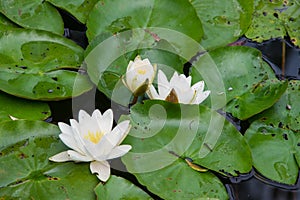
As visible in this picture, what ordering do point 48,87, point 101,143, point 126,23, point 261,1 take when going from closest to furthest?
point 101,143
point 48,87
point 126,23
point 261,1

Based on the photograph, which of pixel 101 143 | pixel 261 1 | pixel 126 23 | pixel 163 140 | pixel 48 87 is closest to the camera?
pixel 101 143

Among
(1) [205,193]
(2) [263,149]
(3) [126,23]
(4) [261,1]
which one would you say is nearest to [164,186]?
(1) [205,193]

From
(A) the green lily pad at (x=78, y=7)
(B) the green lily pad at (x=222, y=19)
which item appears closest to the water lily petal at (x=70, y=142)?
(A) the green lily pad at (x=78, y=7)

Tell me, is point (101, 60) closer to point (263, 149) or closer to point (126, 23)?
point (126, 23)

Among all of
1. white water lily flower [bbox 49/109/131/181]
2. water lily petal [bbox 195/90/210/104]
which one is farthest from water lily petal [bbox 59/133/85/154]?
water lily petal [bbox 195/90/210/104]

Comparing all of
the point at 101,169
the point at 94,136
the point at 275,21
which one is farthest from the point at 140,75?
the point at 275,21

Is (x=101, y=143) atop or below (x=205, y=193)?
atop

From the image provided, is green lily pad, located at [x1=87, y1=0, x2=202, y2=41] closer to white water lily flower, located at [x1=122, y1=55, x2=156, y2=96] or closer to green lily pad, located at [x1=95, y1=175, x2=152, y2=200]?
white water lily flower, located at [x1=122, y1=55, x2=156, y2=96]
